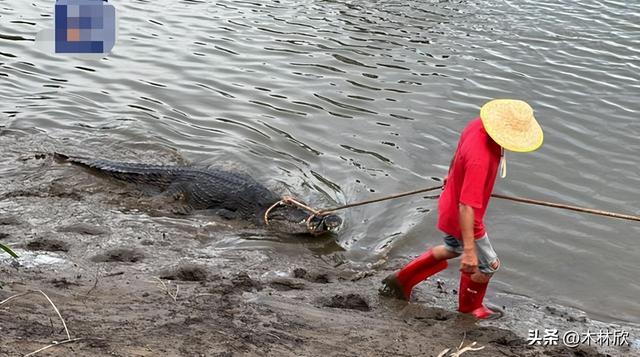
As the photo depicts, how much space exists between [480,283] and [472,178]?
96cm

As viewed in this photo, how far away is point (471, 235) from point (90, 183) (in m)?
4.34

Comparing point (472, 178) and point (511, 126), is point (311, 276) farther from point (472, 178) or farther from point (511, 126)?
point (511, 126)

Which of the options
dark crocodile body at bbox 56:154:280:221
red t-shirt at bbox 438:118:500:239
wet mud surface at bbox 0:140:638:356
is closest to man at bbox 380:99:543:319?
red t-shirt at bbox 438:118:500:239

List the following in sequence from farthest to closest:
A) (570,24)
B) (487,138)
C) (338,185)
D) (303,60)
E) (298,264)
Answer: (570,24), (303,60), (338,185), (298,264), (487,138)

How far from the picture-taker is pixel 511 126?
4.48 m

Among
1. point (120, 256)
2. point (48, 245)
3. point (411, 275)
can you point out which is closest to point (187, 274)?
point (120, 256)

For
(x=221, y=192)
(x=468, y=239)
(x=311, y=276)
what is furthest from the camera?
(x=221, y=192)

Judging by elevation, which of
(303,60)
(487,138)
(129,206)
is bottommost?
(129,206)

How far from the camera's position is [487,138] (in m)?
4.52

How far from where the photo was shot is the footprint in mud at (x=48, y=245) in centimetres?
555

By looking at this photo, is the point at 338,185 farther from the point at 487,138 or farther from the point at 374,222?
the point at 487,138

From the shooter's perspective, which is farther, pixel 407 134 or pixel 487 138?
pixel 407 134

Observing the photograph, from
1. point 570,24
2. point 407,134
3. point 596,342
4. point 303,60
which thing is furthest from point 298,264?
point 570,24

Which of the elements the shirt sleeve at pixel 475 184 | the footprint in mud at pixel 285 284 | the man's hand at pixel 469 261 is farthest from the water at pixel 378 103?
the shirt sleeve at pixel 475 184
